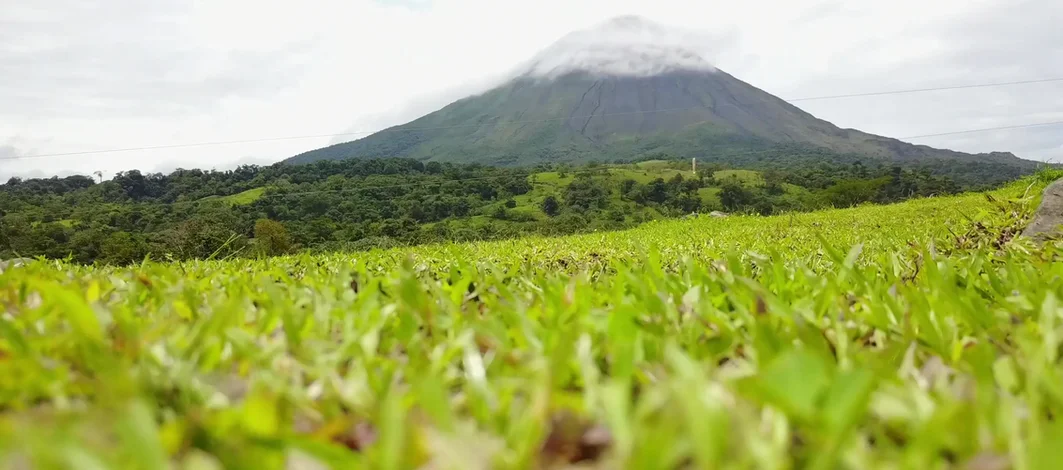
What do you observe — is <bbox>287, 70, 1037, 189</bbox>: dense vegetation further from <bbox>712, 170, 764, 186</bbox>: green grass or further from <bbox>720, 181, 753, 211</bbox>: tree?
<bbox>720, 181, 753, 211</bbox>: tree

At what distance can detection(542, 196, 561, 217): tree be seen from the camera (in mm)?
Answer: 62906

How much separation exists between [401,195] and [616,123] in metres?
114

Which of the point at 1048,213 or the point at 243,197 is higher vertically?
the point at 1048,213

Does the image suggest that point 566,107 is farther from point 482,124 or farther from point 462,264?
point 462,264

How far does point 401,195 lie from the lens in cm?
6156

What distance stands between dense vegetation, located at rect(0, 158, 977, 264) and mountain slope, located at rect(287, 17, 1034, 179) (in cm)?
6809

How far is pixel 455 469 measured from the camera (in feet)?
1.13

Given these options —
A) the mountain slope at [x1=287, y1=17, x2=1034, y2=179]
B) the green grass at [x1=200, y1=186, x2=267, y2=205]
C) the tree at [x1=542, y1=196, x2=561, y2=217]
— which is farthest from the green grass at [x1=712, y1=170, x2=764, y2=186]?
the mountain slope at [x1=287, y1=17, x2=1034, y2=179]

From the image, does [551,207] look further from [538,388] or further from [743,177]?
[538,388]

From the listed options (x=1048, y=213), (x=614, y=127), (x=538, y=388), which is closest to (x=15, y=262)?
(x=538, y=388)

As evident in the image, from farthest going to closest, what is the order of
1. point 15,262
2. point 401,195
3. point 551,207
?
point 551,207
point 401,195
point 15,262

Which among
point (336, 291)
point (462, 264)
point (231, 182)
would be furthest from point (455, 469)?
point (231, 182)

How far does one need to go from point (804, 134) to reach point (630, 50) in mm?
61958

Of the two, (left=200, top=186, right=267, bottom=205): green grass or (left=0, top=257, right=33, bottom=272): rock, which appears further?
(left=200, top=186, right=267, bottom=205): green grass
